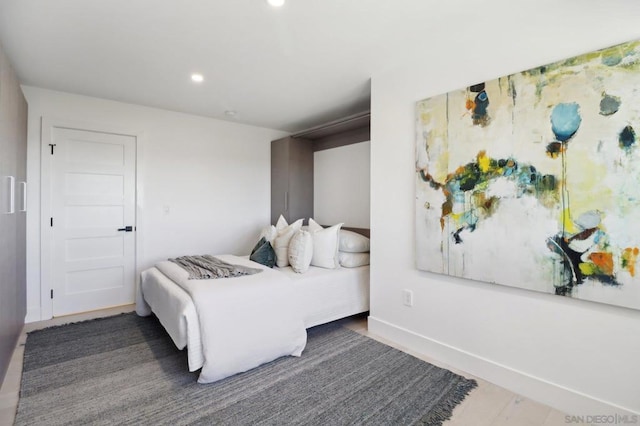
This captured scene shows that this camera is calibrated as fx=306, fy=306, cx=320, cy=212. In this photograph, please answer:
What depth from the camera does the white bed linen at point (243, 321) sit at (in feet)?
6.84

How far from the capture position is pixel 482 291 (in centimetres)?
215

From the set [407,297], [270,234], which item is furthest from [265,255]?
[407,297]

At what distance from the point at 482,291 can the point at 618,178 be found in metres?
1.01

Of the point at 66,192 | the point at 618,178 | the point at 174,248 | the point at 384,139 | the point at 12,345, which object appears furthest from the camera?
the point at 174,248

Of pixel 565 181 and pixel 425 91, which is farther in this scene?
pixel 425 91

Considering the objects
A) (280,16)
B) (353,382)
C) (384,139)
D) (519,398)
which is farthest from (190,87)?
(519,398)

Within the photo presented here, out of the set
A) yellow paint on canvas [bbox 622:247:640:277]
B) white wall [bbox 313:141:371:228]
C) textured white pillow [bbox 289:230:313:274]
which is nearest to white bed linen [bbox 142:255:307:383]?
textured white pillow [bbox 289:230:313:274]

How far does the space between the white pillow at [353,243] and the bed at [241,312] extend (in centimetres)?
38

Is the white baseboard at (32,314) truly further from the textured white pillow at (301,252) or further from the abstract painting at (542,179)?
the abstract painting at (542,179)

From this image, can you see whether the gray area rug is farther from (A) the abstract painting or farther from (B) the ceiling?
(B) the ceiling

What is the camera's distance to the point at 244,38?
225 centimetres

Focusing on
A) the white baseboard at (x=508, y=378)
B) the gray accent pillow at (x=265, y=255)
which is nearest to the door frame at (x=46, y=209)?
the gray accent pillow at (x=265, y=255)

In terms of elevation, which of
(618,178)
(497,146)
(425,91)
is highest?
(425,91)

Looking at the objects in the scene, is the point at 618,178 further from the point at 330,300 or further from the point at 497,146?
the point at 330,300
